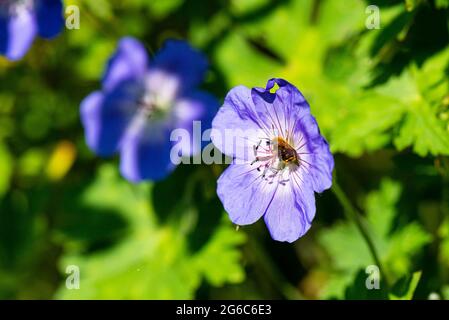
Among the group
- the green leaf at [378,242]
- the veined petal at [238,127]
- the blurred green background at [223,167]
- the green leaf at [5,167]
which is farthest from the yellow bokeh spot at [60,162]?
the veined petal at [238,127]

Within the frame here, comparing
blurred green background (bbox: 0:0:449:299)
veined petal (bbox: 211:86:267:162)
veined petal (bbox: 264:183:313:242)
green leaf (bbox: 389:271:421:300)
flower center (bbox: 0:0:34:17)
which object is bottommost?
green leaf (bbox: 389:271:421:300)

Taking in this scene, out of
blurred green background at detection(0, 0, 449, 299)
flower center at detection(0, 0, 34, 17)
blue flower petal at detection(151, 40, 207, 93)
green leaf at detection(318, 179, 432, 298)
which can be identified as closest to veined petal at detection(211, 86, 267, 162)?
blurred green background at detection(0, 0, 449, 299)

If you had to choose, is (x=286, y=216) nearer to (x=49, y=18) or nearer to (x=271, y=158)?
(x=271, y=158)

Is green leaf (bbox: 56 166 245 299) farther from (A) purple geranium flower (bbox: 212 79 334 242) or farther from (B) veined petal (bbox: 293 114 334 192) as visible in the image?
(B) veined petal (bbox: 293 114 334 192)

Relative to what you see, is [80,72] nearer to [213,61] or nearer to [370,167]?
[213,61]

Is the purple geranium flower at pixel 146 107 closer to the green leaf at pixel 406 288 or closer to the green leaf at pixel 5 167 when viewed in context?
the green leaf at pixel 5 167
